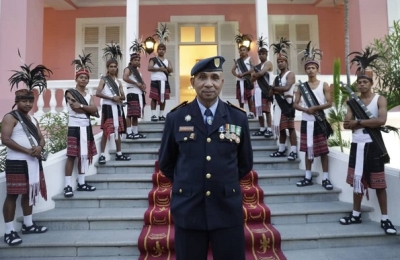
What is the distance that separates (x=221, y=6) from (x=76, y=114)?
659cm

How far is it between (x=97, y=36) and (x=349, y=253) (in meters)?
9.04

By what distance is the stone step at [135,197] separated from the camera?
412 centimetres

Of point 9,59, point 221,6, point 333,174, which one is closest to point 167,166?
point 333,174

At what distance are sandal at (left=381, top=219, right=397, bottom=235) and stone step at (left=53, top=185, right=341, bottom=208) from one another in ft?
2.58

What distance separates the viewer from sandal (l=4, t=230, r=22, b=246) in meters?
3.33

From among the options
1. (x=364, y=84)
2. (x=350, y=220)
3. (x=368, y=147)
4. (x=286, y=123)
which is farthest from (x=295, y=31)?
(x=350, y=220)

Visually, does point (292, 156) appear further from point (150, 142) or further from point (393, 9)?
point (393, 9)

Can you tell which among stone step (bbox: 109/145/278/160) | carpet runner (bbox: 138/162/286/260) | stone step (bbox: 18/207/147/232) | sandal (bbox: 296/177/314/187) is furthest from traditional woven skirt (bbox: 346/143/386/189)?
stone step (bbox: 18/207/147/232)

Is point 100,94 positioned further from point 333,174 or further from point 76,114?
point 333,174

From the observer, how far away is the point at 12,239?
11.0 feet

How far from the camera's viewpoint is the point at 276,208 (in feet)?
13.1

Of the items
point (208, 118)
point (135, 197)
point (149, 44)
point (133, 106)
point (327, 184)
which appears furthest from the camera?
point (149, 44)

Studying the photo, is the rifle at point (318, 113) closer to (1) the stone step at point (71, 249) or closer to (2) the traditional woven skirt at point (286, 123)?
(2) the traditional woven skirt at point (286, 123)

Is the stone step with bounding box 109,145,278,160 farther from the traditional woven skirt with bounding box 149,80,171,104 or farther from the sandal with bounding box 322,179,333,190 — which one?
the traditional woven skirt with bounding box 149,80,171,104
